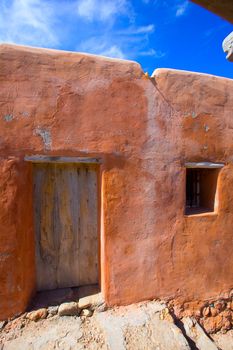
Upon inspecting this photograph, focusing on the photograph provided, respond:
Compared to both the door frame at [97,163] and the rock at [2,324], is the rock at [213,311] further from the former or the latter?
the rock at [2,324]

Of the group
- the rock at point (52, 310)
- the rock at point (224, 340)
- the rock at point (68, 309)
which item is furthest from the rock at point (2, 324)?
the rock at point (224, 340)

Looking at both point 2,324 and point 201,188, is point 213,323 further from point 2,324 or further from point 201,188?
point 2,324

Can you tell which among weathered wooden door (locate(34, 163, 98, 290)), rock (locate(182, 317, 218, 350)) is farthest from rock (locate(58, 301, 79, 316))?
rock (locate(182, 317, 218, 350))

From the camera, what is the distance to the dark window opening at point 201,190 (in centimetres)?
329

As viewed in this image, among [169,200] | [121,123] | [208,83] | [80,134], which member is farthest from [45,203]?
[208,83]

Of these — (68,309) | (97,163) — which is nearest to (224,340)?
(68,309)

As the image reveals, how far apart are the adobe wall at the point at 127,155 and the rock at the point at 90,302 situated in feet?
0.38

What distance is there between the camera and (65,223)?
281 cm

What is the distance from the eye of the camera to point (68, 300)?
2650 millimetres

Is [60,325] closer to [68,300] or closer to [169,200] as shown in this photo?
[68,300]

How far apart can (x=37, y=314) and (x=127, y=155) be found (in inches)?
88.3

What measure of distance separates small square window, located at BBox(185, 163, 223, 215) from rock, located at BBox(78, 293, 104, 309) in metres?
1.77

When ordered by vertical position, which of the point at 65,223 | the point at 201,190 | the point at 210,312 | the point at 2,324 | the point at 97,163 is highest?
the point at 97,163

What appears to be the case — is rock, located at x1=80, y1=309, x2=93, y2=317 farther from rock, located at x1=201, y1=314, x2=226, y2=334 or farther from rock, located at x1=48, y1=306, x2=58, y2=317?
rock, located at x1=201, y1=314, x2=226, y2=334
